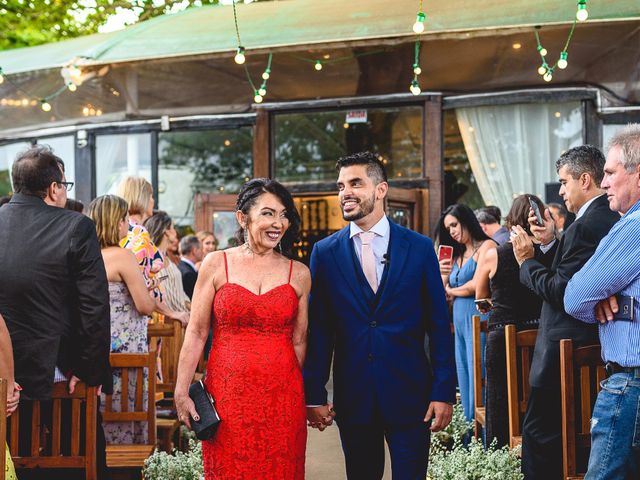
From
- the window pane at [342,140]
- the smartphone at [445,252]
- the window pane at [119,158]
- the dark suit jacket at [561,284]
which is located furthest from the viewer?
the window pane at [119,158]

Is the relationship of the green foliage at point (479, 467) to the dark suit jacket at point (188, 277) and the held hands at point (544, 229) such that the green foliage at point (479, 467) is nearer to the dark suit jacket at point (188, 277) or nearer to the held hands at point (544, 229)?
the held hands at point (544, 229)

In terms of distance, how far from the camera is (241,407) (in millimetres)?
3631

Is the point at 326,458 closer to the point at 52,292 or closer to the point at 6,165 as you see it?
the point at 52,292

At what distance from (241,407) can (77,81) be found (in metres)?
6.35

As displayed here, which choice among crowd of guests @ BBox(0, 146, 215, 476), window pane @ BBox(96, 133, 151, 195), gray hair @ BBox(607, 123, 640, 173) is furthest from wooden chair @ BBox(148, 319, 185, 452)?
window pane @ BBox(96, 133, 151, 195)

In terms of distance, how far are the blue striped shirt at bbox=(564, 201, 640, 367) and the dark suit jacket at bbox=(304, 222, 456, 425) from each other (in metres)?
0.69

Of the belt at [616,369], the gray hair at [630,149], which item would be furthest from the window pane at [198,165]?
the belt at [616,369]

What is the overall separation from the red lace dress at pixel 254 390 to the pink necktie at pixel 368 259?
381 millimetres

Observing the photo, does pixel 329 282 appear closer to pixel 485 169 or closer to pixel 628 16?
pixel 628 16

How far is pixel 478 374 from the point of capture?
5.67 meters

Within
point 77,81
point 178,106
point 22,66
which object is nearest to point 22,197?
point 77,81

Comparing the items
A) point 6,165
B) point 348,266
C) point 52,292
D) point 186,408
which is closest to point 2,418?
point 186,408

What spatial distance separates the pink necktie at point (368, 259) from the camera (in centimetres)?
382

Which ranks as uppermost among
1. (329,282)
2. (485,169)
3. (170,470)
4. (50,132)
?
(50,132)
